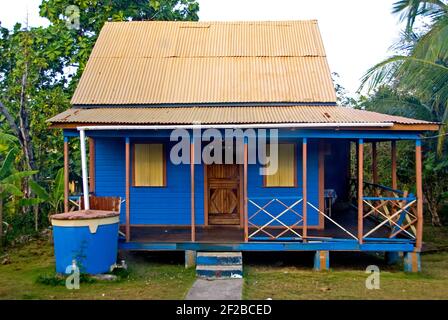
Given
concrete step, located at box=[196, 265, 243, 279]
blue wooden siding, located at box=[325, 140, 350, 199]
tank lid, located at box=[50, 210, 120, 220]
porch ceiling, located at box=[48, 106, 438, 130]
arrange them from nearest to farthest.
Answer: tank lid, located at box=[50, 210, 120, 220] < concrete step, located at box=[196, 265, 243, 279] < porch ceiling, located at box=[48, 106, 438, 130] < blue wooden siding, located at box=[325, 140, 350, 199]

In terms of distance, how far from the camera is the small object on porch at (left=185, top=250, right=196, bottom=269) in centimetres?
1056

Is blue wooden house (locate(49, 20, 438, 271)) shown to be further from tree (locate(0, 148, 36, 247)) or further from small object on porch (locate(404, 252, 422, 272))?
tree (locate(0, 148, 36, 247))

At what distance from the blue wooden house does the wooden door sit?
24mm

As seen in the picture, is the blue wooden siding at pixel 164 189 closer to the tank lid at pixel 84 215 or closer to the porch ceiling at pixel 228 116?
the porch ceiling at pixel 228 116

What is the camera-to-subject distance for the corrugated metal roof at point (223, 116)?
10.5 metres

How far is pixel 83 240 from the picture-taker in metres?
9.34

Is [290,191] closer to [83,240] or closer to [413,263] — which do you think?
[413,263]

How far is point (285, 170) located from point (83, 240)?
4958 millimetres

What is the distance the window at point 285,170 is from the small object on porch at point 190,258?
2.64 m

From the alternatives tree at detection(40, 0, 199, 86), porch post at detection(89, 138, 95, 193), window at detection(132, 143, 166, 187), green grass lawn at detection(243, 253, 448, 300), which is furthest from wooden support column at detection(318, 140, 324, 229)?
tree at detection(40, 0, 199, 86)

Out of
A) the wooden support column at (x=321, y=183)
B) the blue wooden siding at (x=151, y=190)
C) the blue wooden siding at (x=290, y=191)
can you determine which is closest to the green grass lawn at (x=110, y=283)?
the blue wooden siding at (x=151, y=190)

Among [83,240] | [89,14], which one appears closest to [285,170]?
[83,240]

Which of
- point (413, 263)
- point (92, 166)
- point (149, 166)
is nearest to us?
point (413, 263)
